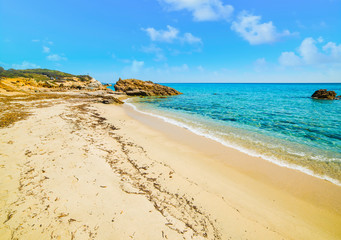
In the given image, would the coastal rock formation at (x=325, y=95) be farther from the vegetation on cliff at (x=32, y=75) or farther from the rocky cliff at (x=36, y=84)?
the vegetation on cliff at (x=32, y=75)

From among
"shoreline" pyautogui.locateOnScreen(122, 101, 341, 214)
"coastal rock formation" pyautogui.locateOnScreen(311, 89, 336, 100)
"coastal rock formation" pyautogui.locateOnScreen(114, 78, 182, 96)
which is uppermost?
"coastal rock formation" pyautogui.locateOnScreen(114, 78, 182, 96)

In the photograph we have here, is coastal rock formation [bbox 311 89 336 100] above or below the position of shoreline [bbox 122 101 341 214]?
above

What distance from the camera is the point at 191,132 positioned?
11117 millimetres

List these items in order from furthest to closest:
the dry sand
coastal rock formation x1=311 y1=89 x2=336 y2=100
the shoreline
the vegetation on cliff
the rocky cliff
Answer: the vegetation on cliff, coastal rock formation x1=311 y1=89 x2=336 y2=100, the rocky cliff, the shoreline, the dry sand

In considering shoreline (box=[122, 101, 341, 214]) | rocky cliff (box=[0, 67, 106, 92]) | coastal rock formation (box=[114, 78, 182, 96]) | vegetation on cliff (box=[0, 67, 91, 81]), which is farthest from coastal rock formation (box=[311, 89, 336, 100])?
vegetation on cliff (box=[0, 67, 91, 81])

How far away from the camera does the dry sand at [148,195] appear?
9.95ft

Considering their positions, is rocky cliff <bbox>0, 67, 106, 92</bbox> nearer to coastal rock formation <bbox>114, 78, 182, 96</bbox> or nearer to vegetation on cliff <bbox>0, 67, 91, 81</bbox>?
vegetation on cliff <bbox>0, 67, 91, 81</bbox>

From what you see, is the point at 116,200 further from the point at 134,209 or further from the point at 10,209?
the point at 10,209

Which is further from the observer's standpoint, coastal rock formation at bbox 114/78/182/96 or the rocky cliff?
coastal rock formation at bbox 114/78/182/96

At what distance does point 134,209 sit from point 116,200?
586mm

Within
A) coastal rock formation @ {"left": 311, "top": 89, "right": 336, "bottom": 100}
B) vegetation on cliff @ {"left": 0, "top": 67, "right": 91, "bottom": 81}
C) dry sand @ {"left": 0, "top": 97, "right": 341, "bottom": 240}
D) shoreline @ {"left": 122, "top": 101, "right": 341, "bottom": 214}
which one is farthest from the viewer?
vegetation on cliff @ {"left": 0, "top": 67, "right": 91, "bottom": 81}

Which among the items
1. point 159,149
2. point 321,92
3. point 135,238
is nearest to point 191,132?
point 159,149

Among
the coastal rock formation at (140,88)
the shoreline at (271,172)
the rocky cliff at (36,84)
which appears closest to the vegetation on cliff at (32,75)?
the rocky cliff at (36,84)

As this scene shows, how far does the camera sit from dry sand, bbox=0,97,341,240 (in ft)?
9.95
